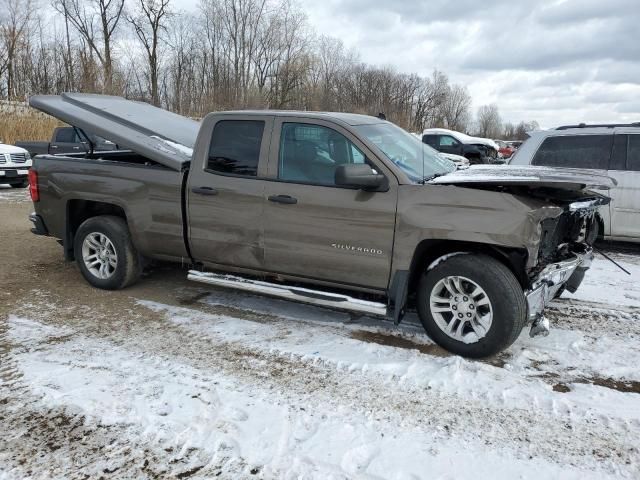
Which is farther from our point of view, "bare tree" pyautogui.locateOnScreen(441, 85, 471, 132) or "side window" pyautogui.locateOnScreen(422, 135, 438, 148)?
"bare tree" pyautogui.locateOnScreen(441, 85, 471, 132)

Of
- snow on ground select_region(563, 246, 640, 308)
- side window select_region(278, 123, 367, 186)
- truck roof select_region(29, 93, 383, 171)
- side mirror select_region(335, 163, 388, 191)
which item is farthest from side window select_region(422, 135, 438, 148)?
side mirror select_region(335, 163, 388, 191)

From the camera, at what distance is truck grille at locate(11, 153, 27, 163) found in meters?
14.2

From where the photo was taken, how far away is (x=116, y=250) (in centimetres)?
544

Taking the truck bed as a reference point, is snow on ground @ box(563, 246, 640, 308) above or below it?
below

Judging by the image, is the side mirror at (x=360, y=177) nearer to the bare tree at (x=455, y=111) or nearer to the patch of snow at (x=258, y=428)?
the patch of snow at (x=258, y=428)

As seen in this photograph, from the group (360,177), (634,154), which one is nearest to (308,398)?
(360,177)

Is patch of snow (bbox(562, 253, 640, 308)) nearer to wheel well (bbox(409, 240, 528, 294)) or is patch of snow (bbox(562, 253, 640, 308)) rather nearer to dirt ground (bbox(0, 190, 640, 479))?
dirt ground (bbox(0, 190, 640, 479))

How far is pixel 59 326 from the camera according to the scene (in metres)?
4.66

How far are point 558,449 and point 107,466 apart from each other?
8.15ft

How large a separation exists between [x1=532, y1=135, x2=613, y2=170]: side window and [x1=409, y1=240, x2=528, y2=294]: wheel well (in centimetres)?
408

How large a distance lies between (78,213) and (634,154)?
24.1 ft

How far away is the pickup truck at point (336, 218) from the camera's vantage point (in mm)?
3908

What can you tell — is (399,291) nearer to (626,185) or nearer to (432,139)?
(626,185)

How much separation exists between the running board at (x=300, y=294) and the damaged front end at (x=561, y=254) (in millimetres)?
1172
